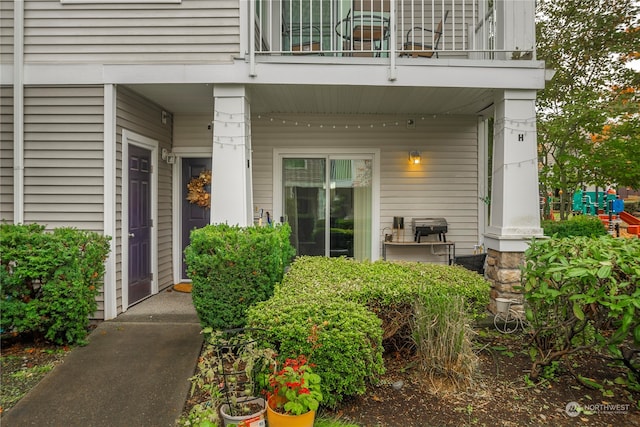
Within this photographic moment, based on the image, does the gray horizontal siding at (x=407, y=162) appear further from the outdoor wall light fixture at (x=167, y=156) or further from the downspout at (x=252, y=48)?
the downspout at (x=252, y=48)

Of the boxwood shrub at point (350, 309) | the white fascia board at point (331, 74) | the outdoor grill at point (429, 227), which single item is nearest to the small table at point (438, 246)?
the outdoor grill at point (429, 227)

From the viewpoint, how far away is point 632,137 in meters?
7.09

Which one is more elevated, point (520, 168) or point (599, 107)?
point (599, 107)

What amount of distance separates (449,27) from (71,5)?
17.5 feet

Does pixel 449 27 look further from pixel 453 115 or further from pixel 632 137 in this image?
pixel 632 137

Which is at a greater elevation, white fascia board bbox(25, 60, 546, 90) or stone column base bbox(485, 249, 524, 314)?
white fascia board bbox(25, 60, 546, 90)

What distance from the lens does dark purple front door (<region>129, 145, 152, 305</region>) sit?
5.01 m

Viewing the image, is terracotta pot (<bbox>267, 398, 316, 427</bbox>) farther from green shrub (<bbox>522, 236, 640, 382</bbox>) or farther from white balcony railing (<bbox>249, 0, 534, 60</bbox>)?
white balcony railing (<bbox>249, 0, 534, 60</bbox>)

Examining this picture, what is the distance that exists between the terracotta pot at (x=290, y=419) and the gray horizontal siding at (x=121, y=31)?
398 centimetres

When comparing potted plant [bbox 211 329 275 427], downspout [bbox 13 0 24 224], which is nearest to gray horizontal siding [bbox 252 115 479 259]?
downspout [bbox 13 0 24 224]

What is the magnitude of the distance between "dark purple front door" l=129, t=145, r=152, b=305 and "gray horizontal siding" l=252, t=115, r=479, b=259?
1.67m

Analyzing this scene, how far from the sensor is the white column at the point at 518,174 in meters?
4.55

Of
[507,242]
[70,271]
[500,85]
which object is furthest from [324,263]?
[500,85]

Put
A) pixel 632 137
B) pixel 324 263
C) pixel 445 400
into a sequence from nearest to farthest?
pixel 445 400
pixel 324 263
pixel 632 137
